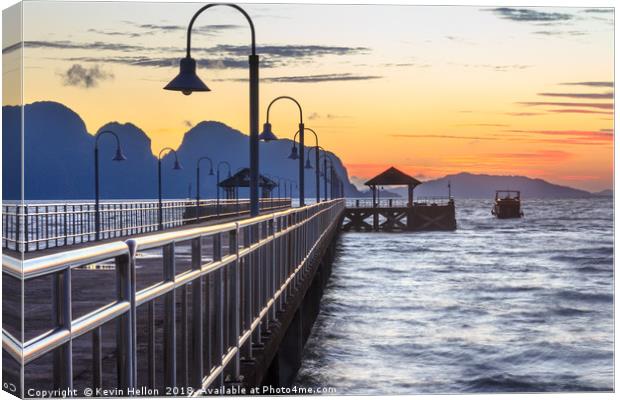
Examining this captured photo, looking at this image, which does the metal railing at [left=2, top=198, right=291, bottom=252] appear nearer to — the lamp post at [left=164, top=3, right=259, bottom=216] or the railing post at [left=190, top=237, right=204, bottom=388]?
the lamp post at [left=164, top=3, right=259, bottom=216]

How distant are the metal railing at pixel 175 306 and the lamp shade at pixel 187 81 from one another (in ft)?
5.93

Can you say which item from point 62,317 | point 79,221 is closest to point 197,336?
point 62,317

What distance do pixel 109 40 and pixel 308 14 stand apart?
→ 7.92ft

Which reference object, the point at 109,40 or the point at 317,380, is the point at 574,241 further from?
the point at 109,40

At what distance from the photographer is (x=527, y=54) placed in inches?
571

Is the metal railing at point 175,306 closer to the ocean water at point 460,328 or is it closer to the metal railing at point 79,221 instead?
the metal railing at point 79,221

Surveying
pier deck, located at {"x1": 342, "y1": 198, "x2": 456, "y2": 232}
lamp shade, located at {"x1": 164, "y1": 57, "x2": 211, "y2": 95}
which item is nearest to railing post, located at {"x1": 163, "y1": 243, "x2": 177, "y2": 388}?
lamp shade, located at {"x1": 164, "y1": 57, "x2": 211, "y2": 95}

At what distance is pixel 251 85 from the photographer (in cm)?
1464

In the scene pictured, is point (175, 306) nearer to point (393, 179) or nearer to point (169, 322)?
point (169, 322)

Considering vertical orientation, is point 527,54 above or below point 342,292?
above

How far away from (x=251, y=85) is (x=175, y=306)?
916cm

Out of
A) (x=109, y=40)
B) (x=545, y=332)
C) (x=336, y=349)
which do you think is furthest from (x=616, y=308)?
(x=545, y=332)

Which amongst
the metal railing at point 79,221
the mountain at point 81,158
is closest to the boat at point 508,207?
the mountain at point 81,158

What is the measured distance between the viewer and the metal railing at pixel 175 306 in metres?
3.70
